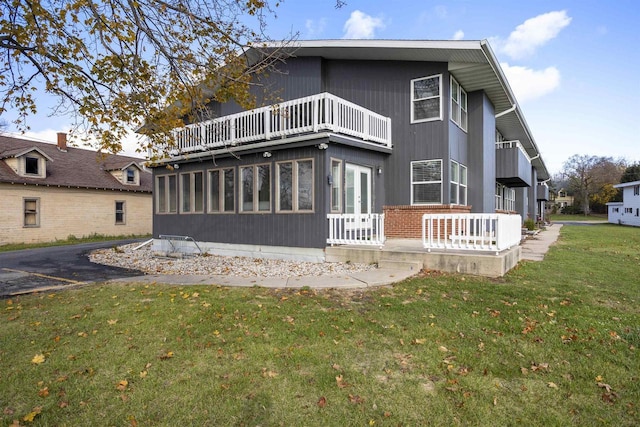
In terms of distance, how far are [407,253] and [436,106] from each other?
5785mm

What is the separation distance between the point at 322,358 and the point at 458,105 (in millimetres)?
11667

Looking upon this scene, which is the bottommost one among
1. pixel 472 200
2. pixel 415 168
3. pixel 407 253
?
pixel 407 253

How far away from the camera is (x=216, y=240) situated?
43.5ft

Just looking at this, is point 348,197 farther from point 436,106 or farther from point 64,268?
point 64,268

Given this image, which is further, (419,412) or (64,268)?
(64,268)

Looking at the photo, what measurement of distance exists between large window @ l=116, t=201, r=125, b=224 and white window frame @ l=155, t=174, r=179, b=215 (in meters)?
11.1

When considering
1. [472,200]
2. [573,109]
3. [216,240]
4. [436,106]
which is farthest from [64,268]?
[573,109]

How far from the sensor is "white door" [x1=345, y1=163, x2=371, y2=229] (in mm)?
11375

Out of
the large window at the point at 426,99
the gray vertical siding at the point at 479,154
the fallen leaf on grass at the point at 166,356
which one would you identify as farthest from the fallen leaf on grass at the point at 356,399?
the gray vertical siding at the point at 479,154

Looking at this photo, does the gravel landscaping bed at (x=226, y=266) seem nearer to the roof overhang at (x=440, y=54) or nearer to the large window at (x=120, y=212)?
the roof overhang at (x=440, y=54)

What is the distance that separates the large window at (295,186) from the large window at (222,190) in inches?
88.1

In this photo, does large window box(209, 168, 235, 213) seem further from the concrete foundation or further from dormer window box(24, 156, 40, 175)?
dormer window box(24, 156, 40, 175)

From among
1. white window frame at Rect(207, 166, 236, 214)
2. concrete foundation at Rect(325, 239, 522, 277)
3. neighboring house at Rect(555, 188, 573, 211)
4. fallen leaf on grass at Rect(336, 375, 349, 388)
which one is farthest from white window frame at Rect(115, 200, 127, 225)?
neighboring house at Rect(555, 188, 573, 211)

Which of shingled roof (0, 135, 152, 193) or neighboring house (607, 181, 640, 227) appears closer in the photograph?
shingled roof (0, 135, 152, 193)
